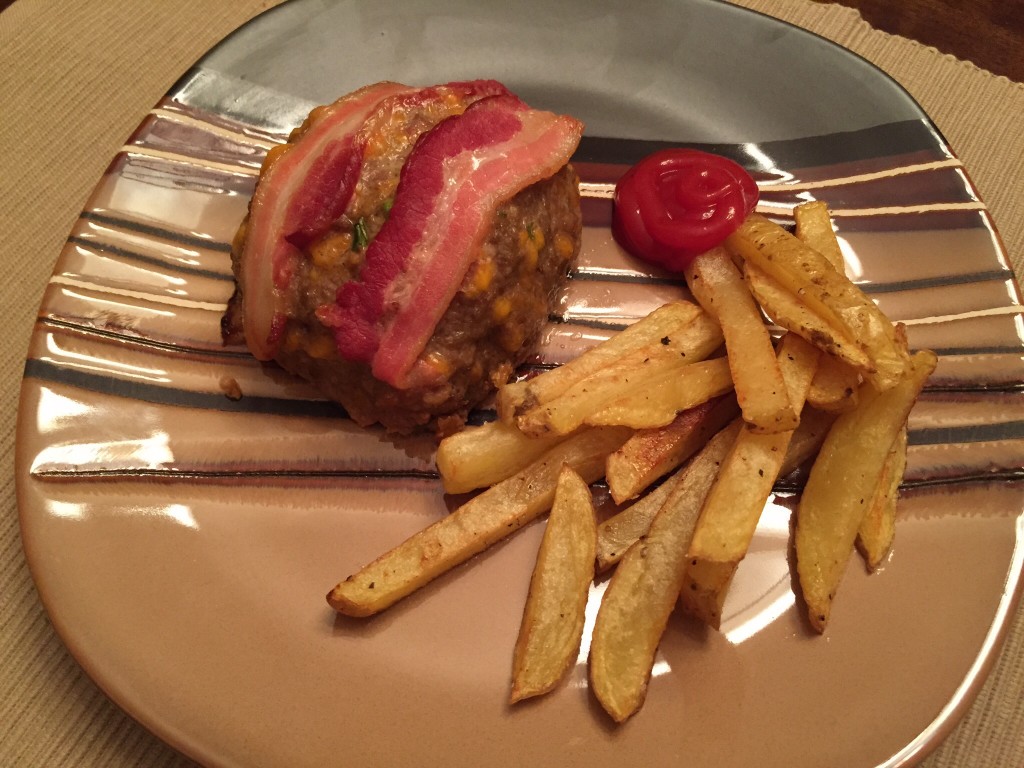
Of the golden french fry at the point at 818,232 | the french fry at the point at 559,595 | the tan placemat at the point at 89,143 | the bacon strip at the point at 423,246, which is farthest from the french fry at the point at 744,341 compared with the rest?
the tan placemat at the point at 89,143

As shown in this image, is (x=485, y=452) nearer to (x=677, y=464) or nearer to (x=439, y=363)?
(x=439, y=363)

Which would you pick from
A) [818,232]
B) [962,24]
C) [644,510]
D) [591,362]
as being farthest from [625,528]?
[962,24]

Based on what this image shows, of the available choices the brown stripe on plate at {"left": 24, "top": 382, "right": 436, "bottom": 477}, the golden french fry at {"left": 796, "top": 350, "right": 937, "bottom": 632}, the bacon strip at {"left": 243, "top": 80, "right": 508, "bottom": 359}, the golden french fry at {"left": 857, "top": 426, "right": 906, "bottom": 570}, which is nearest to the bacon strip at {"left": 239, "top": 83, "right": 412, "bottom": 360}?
the bacon strip at {"left": 243, "top": 80, "right": 508, "bottom": 359}

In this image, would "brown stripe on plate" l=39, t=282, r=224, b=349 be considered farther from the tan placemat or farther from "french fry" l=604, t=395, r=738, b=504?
"french fry" l=604, t=395, r=738, b=504

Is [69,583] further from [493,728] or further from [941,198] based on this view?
[941,198]

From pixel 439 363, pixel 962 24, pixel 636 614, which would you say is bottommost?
pixel 636 614

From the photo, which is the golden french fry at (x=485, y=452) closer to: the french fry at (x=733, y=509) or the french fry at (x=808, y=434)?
the french fry at (x=733, y=509)

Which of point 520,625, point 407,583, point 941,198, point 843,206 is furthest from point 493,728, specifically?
point 941,198

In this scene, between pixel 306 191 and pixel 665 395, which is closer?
pixel 665 395
